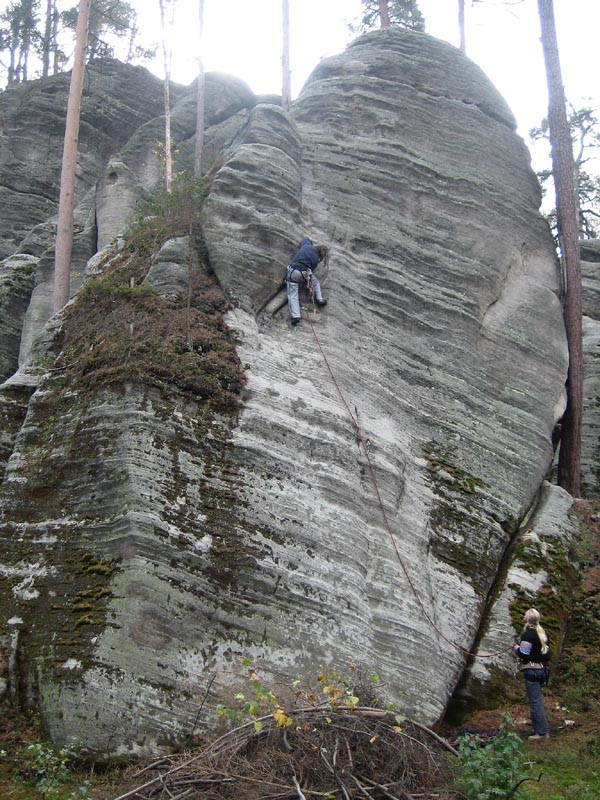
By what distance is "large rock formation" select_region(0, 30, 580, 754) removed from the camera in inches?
323

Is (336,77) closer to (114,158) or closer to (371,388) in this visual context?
(114,158)

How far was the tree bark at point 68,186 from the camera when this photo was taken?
1620 centimetres

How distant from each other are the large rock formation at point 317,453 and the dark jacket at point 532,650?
1127 mm

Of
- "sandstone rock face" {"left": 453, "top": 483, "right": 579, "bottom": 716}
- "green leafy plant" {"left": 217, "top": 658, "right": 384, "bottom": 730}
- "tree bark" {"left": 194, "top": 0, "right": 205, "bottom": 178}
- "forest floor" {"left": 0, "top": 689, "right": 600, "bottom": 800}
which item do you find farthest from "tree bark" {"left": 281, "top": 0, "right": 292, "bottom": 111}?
"forest floor" {"left": 0, "top": 689, "right": 600, "bottom": 800}

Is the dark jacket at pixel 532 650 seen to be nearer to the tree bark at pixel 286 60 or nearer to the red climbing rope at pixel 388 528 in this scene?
the red climbing rope at pixel 388 528

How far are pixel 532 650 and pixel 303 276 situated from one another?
663cm

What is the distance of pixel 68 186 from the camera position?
17500 millimetres

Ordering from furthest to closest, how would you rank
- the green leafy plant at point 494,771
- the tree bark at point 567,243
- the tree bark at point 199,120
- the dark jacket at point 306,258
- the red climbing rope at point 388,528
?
1. the tree bark at point 199,120
2. the tree bark at point 567,243
3. the dark jacket at point 306,258
4. the red climbing rope at point 388,528
5. the green leafy plant at point 494,771

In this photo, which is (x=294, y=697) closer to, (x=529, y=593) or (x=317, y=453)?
(x=317, y=453)

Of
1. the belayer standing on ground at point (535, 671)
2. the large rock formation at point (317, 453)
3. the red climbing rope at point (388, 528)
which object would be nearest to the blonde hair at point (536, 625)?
the belayer standing on ground at point (535, 671)

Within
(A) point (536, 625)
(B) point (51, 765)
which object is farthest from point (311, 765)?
(A) point (536, 625)

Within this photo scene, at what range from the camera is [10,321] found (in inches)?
681

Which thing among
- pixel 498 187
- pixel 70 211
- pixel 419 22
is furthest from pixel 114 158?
pixel 419 22

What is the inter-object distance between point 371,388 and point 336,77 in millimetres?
9331
